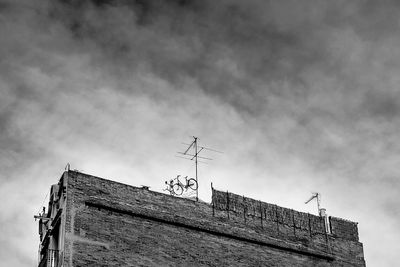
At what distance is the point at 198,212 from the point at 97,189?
4.17 m

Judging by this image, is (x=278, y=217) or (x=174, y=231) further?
(x=278, y=217)

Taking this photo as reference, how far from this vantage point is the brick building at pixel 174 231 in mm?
26906

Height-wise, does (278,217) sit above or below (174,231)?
above

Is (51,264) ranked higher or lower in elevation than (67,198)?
lower

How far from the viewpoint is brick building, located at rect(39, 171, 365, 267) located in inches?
1059

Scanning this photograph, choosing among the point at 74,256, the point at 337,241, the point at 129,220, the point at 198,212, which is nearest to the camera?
the point at 74,256

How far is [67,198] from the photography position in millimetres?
27016

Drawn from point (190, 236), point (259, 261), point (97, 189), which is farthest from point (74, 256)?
point (259, 261)

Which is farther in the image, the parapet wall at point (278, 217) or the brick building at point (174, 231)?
the parapet wall at point (278, 217)

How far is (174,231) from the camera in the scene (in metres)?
28.7

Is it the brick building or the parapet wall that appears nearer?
the brick building

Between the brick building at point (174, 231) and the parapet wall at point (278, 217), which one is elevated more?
the parapet wall at point (278, 217)

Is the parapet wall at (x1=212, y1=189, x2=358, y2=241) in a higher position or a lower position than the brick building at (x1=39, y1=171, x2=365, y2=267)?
higher

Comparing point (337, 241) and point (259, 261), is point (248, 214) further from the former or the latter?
point (337, 241)
